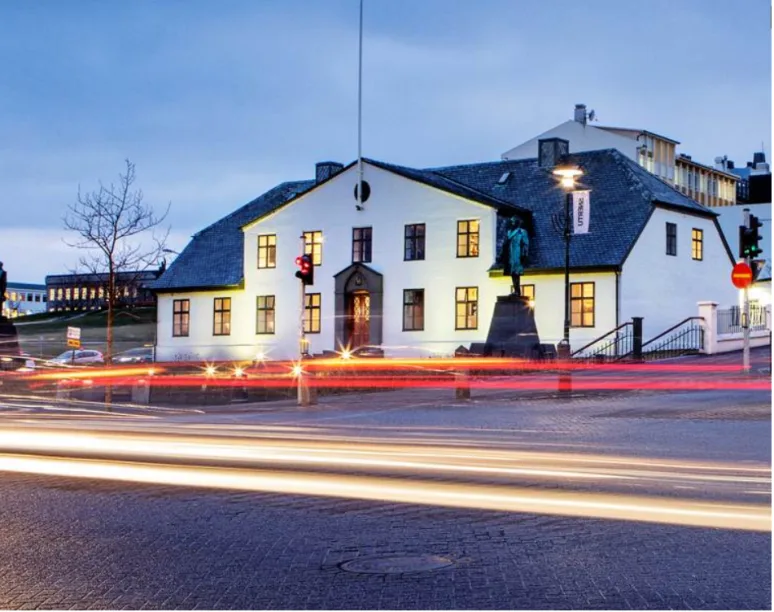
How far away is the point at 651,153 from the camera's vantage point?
323ft

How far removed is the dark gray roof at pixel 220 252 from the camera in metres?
58.0

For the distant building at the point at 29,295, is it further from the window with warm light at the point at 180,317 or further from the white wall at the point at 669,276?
the white wall at the point at 669,276

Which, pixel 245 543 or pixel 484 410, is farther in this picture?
pixel 484 410

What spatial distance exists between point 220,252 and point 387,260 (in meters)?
11.3

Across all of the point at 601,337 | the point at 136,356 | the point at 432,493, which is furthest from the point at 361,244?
the point at 432,493

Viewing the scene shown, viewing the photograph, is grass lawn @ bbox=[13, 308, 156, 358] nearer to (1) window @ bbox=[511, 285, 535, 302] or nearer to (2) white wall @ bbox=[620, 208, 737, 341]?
(1) window @ bbox=[511, 285, 535, 302]

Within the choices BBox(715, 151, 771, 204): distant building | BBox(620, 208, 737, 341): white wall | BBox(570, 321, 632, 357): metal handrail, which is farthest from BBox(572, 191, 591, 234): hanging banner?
BBox(715, 151, 771, 204): distant building

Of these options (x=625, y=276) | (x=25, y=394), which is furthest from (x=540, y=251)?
(x=25, y=394)

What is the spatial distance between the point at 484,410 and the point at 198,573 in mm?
20241

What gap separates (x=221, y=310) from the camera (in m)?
57.4

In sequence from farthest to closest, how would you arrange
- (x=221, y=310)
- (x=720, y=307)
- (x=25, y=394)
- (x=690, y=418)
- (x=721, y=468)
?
(x=221, y=310), (x=720, y=307), (x=25, y=394), (x=690, y=418), (x=721, y=468)

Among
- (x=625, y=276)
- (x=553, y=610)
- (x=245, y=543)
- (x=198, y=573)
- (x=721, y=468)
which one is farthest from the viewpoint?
(x=625, y=276)

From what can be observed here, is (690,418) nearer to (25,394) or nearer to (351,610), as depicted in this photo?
(351,610)

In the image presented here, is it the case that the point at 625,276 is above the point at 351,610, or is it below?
above
